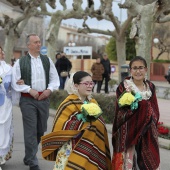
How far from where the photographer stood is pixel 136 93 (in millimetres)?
5070

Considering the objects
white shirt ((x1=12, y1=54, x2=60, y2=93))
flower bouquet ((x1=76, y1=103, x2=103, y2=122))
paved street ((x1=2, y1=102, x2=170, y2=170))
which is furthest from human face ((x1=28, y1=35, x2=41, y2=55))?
flower bouquet ((x1=76, y1=103, x2=103, y2=122))

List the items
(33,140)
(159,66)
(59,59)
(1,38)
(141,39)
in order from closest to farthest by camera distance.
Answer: (33,140) < (141,39) < (59,59) < (159,66) < (1,38)

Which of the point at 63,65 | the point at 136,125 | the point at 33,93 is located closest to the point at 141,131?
the point at 136,125

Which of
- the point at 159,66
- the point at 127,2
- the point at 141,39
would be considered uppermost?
the point at 127,2

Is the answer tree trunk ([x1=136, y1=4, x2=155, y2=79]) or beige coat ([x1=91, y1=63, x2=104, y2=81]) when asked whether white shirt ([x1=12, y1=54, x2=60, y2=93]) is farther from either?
beige coat ([x1=91, y1=63, x2=104, y2=81])

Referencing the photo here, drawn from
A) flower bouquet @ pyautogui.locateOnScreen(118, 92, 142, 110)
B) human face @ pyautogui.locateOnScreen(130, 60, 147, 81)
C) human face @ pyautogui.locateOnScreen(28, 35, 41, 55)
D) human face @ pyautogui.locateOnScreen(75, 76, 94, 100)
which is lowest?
flower bouquet @ pyautogui.locateOnScreen(118, 92, 142, 110)

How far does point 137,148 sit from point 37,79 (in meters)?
1.99

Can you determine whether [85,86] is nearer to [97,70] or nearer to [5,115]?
[5,115]

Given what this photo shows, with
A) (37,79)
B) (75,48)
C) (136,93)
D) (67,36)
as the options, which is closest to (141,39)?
(37,79)

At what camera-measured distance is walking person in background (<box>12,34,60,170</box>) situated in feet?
21.0

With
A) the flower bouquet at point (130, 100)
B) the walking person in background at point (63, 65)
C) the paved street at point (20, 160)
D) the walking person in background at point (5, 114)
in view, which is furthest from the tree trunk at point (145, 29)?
the walking person in background at point (63, 65)

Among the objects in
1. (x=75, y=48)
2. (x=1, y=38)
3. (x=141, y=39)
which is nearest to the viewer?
(x=141, y=39)

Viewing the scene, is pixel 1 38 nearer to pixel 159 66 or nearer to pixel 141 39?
pixel 159 66

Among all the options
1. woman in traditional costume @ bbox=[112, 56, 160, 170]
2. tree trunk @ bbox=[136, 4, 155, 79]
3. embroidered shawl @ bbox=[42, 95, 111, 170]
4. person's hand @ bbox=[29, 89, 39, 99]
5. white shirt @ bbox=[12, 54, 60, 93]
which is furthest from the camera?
tree trunk @ bbox=[136, 4, 155, 79]
